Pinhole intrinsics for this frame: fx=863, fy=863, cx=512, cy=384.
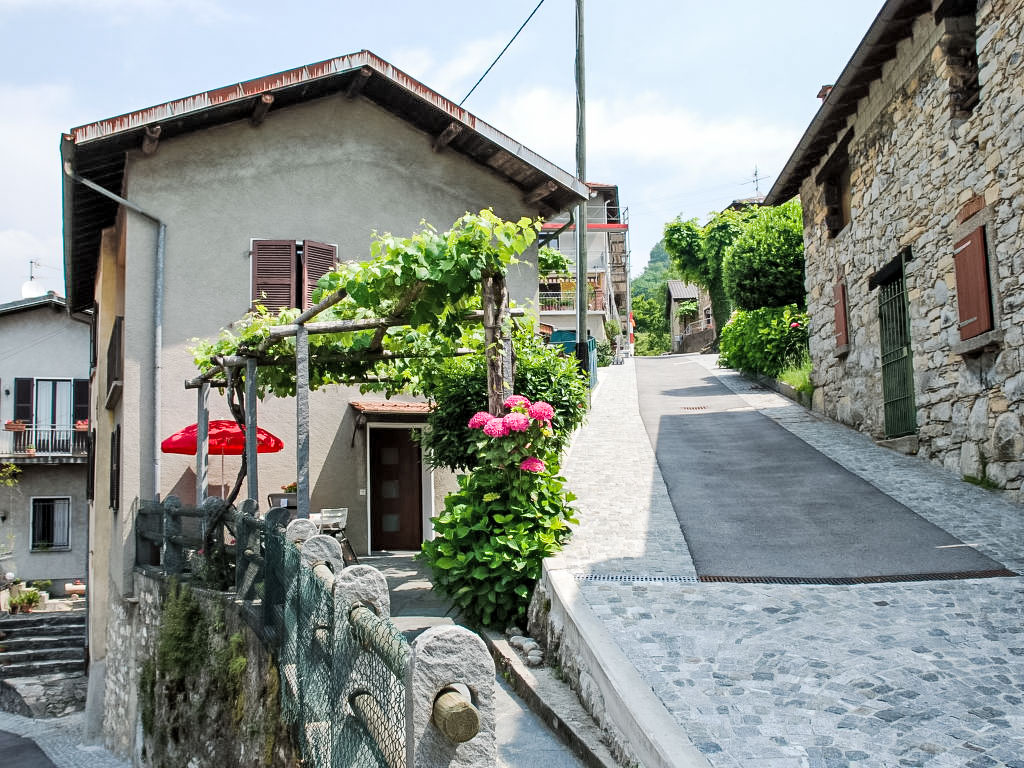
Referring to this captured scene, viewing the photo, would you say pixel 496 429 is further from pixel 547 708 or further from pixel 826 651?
pixel 826 651

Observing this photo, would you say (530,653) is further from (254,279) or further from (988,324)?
(254,279)

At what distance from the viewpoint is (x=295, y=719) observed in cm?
510

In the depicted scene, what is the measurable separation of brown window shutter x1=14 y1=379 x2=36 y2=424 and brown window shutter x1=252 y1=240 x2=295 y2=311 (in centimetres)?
1550

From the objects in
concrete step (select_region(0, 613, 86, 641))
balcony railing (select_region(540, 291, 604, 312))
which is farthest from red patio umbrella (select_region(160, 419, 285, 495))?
balcony railing (select_region(540, 291, 604, 312))

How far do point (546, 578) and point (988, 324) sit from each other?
5.34 meters

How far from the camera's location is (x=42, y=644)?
1791cm

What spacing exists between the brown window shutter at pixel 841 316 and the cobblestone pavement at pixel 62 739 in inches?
467

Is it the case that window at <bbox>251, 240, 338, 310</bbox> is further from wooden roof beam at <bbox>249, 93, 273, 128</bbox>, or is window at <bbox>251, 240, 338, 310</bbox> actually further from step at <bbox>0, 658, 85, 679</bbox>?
step at <bbox>0, 658, 85, 679</bbox>

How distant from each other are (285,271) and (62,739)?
8.88 meters

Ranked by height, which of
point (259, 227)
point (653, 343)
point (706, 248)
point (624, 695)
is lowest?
point (624, 695)

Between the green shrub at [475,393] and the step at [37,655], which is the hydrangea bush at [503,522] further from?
the step at [37,655]

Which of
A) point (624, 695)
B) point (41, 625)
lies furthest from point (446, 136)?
point (41, 625)

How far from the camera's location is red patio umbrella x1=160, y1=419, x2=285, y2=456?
1066 centimetres

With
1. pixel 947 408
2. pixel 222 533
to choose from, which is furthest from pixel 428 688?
pixel 947 408
